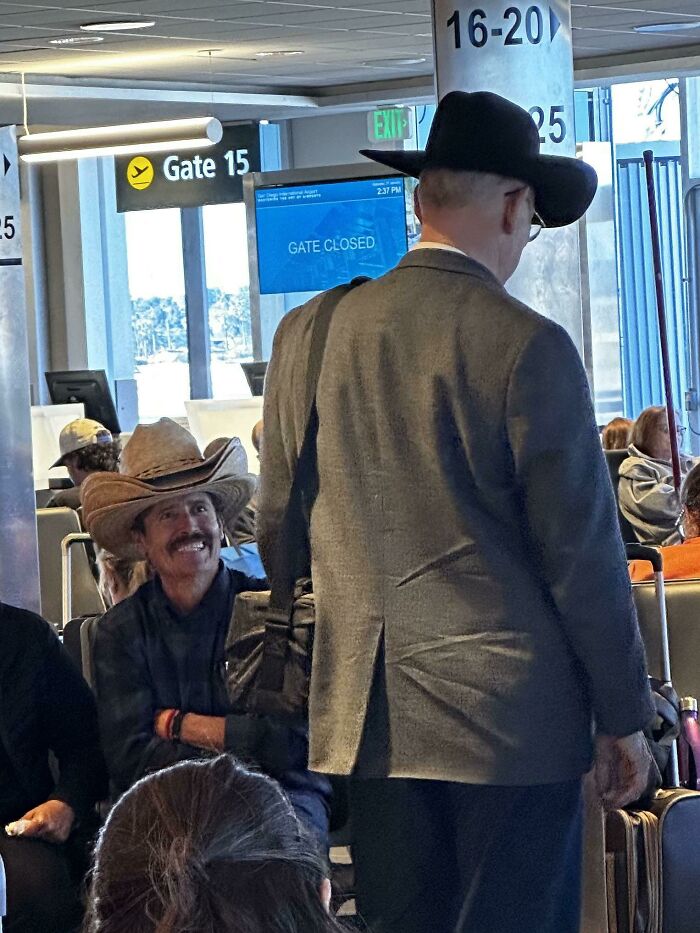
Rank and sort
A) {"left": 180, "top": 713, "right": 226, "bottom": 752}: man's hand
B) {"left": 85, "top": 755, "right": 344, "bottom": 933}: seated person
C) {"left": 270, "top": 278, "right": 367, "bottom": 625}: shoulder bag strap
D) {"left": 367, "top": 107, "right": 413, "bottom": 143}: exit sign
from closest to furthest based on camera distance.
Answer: {"left": 85, "top": 755, "right": 344, "bottom": 933}: seated person → {"left": 270, "top": 278, "right": 367, "bottom": 625}: shoulder bag strap → {"left": 180, "top": 713, "right": 226, "bottom": 752}: man's hand → {"left": 367, "top": 107, "right": 413, "bottom": 143}: exit sign

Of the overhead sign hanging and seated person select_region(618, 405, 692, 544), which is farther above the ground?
the overhead sign hanging

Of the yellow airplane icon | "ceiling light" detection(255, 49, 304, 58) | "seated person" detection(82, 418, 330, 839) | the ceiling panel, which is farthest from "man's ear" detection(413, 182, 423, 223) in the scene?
the yellow airplane icon

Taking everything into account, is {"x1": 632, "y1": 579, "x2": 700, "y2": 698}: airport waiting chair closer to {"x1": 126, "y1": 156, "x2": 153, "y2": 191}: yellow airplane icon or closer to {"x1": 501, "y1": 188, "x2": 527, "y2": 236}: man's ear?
{"x1": 501, "y1": 188, "x2": 527, "y2": 236}: man's ear

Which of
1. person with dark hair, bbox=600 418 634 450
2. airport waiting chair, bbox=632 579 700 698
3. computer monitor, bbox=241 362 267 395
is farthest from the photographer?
computer monitor, bbox=241 362 267 395

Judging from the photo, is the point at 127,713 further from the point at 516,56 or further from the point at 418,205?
the point at 516,56

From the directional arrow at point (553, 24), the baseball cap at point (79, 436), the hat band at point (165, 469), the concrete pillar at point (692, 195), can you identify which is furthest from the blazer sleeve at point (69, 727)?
the concrete pillar at point (692, 195)

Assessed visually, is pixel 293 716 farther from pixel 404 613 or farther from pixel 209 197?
pixel 209 197

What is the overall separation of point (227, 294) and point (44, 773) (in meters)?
13.3

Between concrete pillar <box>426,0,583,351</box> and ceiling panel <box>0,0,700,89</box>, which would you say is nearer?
concrete pillar <box>426,0,583,351</box>

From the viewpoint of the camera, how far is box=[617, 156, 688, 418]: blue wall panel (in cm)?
1548

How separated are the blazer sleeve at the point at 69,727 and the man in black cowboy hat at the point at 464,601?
1.16 m

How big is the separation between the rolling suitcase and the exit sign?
1075 centimetres

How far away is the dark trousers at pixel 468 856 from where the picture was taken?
7.93 feet

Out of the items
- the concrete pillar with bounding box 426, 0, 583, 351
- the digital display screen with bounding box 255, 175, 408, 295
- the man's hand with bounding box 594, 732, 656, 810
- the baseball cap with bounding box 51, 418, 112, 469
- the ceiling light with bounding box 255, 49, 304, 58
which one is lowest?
the man's hand with bounding box 594, 732, 656, 810
